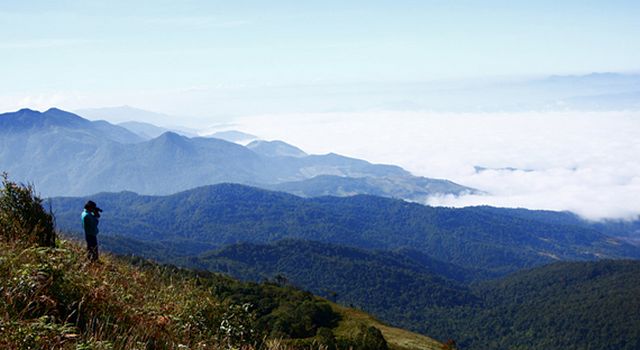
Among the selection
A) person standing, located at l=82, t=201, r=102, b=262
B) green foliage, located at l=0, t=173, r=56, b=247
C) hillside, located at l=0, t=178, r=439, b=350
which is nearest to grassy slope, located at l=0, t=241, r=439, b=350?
hillside, located at l=0, t=178, r=439, b=350

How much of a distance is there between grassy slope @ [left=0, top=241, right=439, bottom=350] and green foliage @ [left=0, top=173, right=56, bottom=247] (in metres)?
2.37

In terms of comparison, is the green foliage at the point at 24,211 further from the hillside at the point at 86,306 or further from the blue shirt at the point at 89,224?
the blue shirt at the point at 89,224

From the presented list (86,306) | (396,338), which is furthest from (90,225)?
(396,338)

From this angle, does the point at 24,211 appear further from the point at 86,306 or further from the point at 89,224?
the point at 86,306

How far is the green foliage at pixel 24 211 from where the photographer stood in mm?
13312

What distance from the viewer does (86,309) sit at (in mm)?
9039

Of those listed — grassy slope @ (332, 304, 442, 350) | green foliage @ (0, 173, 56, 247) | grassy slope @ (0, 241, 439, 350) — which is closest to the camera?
grassy slope @ (0, 241, 439, 350)

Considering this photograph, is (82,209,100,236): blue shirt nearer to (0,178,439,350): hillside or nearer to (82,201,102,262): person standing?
(82,201,102,262): person standing

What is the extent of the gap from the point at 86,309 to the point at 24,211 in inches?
248

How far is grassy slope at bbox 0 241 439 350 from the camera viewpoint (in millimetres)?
6762

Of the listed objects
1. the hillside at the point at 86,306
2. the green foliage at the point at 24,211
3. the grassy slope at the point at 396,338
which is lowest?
the grassy slope at the point at 396,338

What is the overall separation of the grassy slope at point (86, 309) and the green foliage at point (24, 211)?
93.5 inches

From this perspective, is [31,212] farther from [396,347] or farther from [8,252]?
[396,347]

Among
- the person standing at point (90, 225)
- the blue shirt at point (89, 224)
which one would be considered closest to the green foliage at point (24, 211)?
the person standing at point (90, 225)
